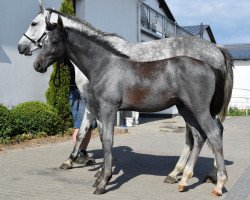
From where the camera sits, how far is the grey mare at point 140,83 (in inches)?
198

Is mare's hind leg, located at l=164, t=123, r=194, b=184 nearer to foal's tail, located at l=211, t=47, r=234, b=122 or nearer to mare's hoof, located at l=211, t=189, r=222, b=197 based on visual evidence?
foal's tail, located at l=211, t=47, r=234, b=122

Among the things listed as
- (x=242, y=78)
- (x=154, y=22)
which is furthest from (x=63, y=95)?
(x=242, y=78)

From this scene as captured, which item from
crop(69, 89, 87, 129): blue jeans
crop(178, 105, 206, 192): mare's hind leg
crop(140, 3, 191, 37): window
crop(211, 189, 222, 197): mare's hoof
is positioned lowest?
crop(211, 189, 222, 197): mare's hoof

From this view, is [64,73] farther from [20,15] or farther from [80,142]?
[80,142]

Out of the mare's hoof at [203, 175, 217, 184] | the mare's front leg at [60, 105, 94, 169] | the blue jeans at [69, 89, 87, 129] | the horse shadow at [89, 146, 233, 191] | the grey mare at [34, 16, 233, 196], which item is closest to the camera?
the grey mare at [34, 16, 233, 196]

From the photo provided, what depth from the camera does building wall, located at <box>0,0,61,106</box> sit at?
10148 millimetres

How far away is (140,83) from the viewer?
5.17 m

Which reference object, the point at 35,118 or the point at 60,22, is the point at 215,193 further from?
the point at 35,118

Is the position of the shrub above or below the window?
below

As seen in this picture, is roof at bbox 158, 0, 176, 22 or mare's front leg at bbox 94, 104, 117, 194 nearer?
mare's front leg at bbox 94, 104, 117, 194

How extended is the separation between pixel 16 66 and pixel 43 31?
5.09 meters

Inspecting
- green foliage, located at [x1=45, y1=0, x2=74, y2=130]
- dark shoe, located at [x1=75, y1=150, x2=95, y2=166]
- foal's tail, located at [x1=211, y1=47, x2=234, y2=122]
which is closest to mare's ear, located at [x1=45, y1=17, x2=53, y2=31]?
foal's tail, located at [x1=211, y1=47, x2=234, y2=122]

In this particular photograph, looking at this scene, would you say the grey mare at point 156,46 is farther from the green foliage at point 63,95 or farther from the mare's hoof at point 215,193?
the green foliage at point 63,95

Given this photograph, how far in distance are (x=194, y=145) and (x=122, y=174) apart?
1.46 meters
